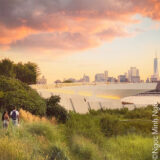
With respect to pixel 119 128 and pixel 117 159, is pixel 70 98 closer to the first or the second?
pixel 119 128

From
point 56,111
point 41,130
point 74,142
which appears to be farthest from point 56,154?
point 56,111

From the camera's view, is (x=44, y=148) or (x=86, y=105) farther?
(x=86, y=105)

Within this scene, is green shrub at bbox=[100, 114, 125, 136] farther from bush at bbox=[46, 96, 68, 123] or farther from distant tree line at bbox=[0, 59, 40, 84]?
distant tree line at bbox=[0, 59, 40, 84]

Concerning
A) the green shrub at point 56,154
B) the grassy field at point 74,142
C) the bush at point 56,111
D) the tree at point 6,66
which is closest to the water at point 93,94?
the bush at point 56,111

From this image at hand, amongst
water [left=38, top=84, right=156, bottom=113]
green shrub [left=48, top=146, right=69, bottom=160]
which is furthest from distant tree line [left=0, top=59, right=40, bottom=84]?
green shrub [left=48, top=146, right=69, bottom=160]

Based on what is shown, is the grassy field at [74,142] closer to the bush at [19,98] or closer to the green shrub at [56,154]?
the green shrub at [56,154]

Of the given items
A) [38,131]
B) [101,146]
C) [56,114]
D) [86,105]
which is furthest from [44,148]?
[86,105]

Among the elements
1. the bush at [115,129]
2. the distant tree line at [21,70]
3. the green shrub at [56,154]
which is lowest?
the bush at [115,129]

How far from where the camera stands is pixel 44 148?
35.9 feet

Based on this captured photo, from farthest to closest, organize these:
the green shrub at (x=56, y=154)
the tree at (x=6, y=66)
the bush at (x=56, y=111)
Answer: the tree at (x=6, y=66), the bush at (x=56, y=111), the green shrub at (x=56, y=154)

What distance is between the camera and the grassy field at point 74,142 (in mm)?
9891

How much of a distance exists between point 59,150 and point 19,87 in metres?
12.2

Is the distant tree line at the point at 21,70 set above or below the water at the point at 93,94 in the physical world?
above

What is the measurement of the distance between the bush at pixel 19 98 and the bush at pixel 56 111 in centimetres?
65
